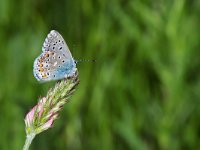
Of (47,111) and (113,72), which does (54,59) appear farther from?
(113,72)

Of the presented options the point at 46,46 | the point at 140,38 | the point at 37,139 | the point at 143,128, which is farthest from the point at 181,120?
the point at 46,46

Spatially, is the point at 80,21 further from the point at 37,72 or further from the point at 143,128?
the point at 37,72

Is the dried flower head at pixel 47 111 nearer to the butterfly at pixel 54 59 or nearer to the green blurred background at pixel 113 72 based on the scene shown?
the butterfly at pixel 54 59

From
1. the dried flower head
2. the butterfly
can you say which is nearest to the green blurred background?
the butterfly

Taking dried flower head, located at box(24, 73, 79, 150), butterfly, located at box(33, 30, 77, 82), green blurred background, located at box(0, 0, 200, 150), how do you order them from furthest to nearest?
green blurred background, located at box(0, 0, 200, 150), butterfly, located at box(33, 30, 77, 82), dried flower head, located at box(24, 73, 79, 150)

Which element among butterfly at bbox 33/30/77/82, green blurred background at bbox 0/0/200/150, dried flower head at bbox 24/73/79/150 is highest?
butterfly at bbox 33/30/77/82

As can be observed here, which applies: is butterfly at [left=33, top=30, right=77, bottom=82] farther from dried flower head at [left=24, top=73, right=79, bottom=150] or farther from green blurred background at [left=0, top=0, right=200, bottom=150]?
green blurred background at [left=0, top=0, right=200, bottom=150]
